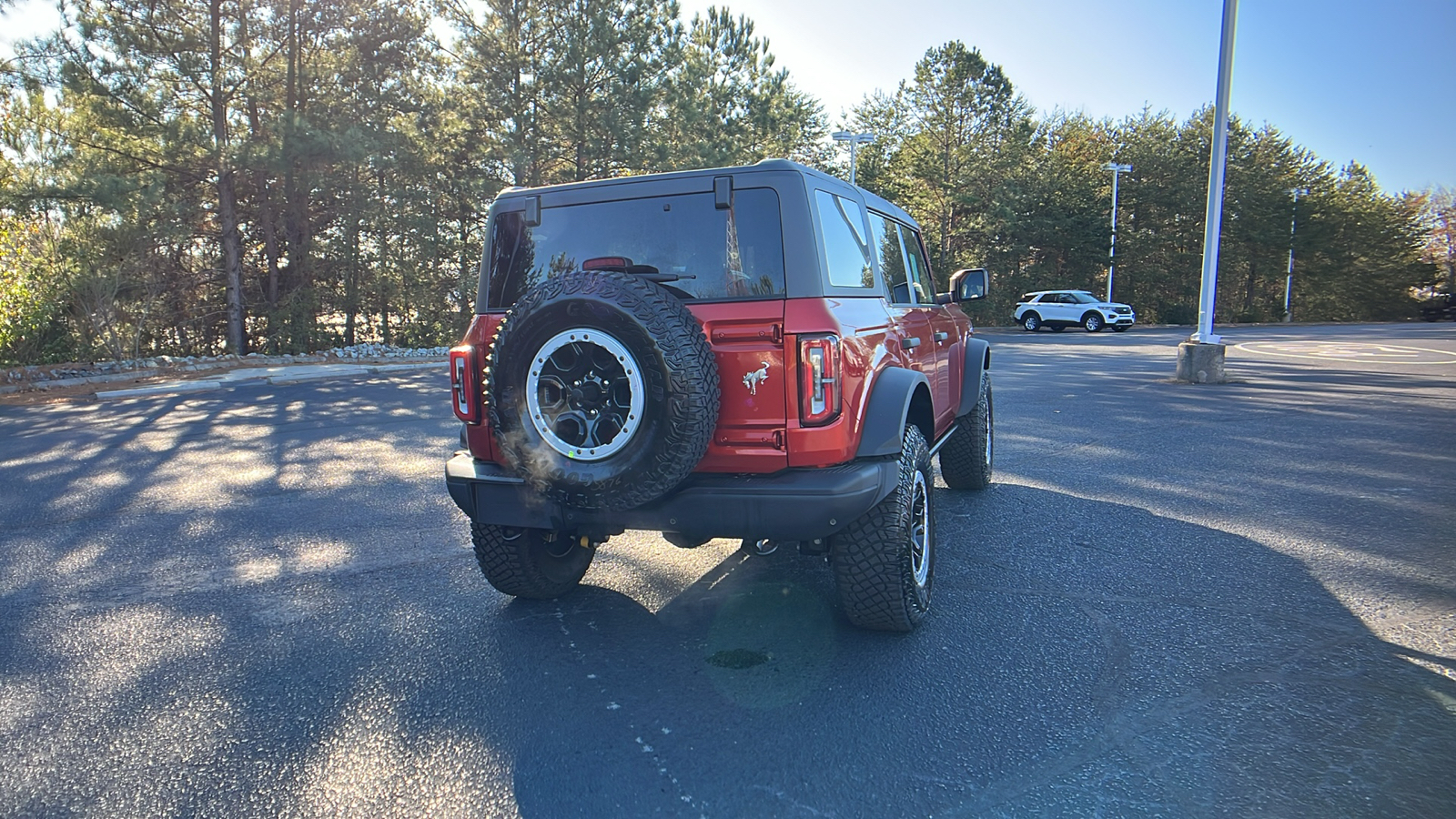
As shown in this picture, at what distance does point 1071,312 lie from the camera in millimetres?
30359

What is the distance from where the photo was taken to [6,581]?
4.24 metres

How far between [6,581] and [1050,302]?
32054 mm

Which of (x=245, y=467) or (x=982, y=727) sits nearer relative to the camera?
(x=982, y=727)

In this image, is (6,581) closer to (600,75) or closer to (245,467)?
(245,467)

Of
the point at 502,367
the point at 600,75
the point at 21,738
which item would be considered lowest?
the point at 21,738

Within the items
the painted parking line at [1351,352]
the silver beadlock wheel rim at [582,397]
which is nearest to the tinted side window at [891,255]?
the silver beadlock wheel rim at [582,397]

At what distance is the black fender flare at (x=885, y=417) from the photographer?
127 inches

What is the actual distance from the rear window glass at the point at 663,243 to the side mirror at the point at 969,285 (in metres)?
2.69

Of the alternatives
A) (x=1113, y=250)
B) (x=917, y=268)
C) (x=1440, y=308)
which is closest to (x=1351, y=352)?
(x=917, y=268)

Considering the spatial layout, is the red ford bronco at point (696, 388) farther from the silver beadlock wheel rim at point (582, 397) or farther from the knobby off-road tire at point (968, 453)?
the knobby off-road tire at point (968, 453)

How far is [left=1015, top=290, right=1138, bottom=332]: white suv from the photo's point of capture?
98.1 feet

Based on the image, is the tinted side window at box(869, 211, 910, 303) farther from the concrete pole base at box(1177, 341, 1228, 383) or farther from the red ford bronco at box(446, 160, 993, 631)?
the concrete pole base at box(1177, 341, 1228, 383)

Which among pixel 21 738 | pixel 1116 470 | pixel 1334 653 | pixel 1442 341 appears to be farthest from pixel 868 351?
pixel 1442 341

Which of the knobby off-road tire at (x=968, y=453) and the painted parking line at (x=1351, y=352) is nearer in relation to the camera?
the knobby off-road tire at (x=968, y=453)
